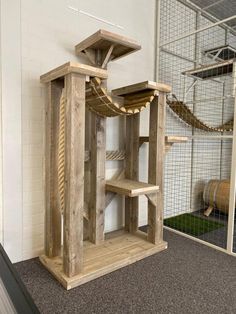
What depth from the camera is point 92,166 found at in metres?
2.08

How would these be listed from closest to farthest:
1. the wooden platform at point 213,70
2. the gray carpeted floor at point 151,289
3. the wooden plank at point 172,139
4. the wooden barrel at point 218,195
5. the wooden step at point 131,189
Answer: the gray carpeted floor at point 151,289
the wooden step at point 131,189
the wooden plank at point 172,139
the wooden platform at point 213,70
the wooden barrel at point 218,195

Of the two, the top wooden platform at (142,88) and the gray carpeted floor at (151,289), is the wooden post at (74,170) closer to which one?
the gray carpeted floor at (151,289)

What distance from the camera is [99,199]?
2092mm

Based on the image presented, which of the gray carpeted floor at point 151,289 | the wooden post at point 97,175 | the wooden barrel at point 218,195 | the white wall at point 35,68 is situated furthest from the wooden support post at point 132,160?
the wooden barrel at point 218,195

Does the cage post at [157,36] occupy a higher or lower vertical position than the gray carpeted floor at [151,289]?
higher

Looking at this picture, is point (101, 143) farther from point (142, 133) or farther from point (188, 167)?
point (188, 167)

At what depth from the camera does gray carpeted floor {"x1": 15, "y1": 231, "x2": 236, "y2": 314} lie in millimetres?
1392

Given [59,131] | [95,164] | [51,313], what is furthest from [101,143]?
[51,313]

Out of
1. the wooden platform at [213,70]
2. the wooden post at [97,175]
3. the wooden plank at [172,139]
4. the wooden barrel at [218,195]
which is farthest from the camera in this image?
the wooden barrel at [218,195]

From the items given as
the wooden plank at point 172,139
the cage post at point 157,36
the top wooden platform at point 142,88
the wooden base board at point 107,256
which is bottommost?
the wooden base board at point 107,256

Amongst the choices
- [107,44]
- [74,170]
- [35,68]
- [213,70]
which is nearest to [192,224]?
[213,70]

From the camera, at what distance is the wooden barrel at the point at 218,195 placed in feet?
9.80

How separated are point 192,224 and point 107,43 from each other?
2192 millimetres

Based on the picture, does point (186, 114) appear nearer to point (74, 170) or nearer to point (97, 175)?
point (97, 175)
